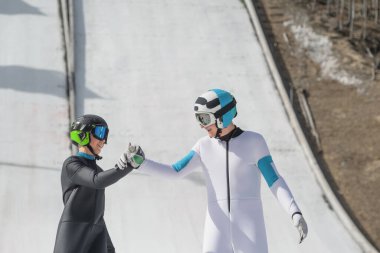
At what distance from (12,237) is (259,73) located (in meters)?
7.37

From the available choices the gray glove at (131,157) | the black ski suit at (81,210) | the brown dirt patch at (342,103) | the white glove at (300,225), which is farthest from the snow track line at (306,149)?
the gray glove at (131,157)

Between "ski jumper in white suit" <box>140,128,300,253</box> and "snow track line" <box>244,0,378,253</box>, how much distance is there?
5924 mm

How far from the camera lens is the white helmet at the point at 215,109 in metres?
6.87

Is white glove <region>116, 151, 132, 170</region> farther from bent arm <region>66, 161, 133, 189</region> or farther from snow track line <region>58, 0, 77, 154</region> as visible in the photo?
snow track line <region>58, 0, 77, 154</region>

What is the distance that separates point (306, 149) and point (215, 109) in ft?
26.7

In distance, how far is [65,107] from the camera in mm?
15062

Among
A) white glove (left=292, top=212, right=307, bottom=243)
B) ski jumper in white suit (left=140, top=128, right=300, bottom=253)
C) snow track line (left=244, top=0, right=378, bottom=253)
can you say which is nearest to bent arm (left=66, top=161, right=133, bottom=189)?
ski jumper in white suit (left=140, top=128, right=300, bottom=253)

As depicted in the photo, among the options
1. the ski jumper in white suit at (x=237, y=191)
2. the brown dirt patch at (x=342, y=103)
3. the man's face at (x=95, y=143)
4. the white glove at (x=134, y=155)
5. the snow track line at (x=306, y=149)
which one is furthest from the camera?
the brown dirt patch at (x=342, y=103)

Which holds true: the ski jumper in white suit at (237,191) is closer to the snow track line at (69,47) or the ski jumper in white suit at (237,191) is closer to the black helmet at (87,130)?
the black helmet at (87,130)

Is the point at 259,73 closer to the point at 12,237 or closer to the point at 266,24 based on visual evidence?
A: the point at 266,24

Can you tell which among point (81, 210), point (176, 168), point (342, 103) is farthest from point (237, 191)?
point (342, 103)

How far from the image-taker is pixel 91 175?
6.33 m

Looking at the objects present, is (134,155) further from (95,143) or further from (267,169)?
(267,169)

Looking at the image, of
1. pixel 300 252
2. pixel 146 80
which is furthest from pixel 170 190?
pixel 146 80
